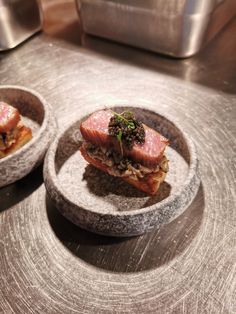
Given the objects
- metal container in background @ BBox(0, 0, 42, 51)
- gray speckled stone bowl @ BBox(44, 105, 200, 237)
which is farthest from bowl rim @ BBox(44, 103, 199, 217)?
metal container in background @ BBox(0, 0, 42, 51)

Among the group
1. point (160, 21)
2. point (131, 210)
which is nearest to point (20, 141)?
point (131, 210)

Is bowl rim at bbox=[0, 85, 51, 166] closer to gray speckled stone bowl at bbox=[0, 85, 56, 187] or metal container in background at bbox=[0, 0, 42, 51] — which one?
gray speckled stone bowl at bbox=[0, 85, 56, 187]

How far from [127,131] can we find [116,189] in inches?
7.6

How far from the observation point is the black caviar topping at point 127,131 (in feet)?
3.16

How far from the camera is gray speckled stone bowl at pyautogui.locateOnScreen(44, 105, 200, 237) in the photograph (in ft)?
2.82

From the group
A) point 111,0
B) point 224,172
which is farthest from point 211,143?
point 111,0

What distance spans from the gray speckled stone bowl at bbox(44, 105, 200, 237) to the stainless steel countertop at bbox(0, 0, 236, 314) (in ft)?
0.29

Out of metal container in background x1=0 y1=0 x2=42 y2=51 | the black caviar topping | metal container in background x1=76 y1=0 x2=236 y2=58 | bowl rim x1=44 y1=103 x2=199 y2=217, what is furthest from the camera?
metal container in background x1=0 y1=0 x2=42 y2=51

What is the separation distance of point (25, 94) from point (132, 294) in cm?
81

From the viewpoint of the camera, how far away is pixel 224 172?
113cm

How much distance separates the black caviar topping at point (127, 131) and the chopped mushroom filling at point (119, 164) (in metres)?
0.06

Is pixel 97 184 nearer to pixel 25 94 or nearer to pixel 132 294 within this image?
pixel 132 294

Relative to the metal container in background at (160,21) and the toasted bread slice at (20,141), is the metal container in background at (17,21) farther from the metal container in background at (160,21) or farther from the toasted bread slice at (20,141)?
the toasted bread slice at (20,141)

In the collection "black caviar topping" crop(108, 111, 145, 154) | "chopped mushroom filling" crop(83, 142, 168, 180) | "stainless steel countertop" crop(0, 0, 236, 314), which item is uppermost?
"black caviar topping" crop(108, 111, 145, 154)
